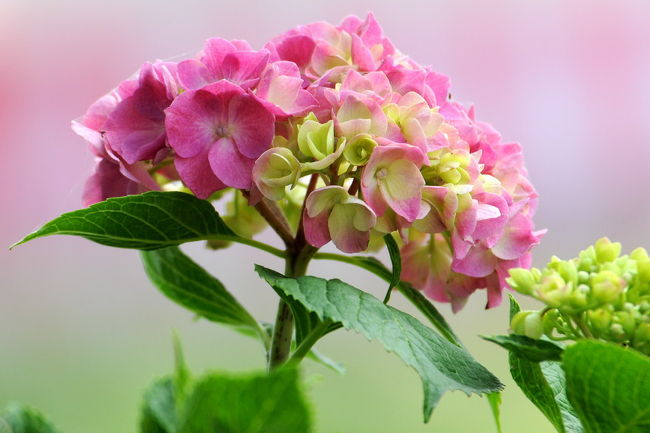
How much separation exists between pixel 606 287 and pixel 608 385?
0.17 ft

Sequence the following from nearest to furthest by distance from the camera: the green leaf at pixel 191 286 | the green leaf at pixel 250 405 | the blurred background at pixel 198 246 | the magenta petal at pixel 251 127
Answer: the green leaf at pixel 250 405 → the magenta petal at pixel 251 127 → the green leaf at pixel 191 286 → the blurred background at pixel 198 246

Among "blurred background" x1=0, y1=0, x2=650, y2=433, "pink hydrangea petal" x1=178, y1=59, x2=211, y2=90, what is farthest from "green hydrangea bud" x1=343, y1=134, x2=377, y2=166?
"blurred background" x1=0, y1=0, x2=650, y2=433

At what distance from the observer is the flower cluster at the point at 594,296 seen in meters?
0.41

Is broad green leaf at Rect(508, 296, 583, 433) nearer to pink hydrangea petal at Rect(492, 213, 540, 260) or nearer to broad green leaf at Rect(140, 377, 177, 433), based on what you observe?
pink hydrangea petal at Rect(492, 213, 540, 260)

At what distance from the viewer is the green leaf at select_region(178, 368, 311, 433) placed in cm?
28

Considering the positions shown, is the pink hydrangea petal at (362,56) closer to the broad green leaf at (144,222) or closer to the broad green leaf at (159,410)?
the broad green leaf at (144,222)

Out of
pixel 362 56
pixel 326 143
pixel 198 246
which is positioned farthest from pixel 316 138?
pixel 198 246

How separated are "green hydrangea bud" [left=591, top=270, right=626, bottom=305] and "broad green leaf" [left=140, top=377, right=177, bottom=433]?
23 centimetres

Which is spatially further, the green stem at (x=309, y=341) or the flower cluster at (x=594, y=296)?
the green stem at (x=309, y=341)

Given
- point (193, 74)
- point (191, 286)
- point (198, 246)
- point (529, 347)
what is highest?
point (193, 74)

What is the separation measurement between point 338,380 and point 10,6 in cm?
199

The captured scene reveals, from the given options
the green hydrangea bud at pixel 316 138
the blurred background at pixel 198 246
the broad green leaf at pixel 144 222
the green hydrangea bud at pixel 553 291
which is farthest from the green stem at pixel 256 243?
the blurred background at pixel 198 246

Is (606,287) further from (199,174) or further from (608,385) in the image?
(199,174)

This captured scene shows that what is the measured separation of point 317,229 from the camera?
0.50 metres
